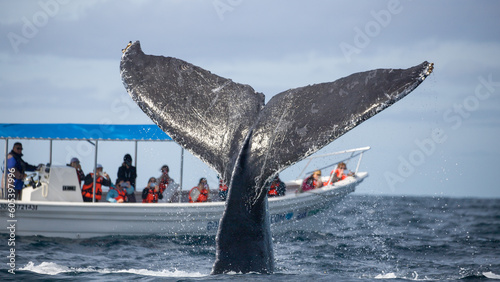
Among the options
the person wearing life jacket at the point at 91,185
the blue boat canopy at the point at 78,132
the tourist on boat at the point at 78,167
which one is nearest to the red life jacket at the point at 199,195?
the blue boat canopy at the point at 78,132

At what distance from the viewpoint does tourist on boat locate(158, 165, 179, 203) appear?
15.2m

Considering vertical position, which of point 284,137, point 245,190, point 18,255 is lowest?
point 18,255

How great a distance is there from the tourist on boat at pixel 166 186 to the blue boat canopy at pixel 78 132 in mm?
943

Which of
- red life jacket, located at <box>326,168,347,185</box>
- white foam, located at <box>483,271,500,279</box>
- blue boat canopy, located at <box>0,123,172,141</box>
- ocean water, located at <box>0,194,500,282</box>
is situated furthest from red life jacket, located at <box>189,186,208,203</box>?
white foam, located at <box>483,271,500,279</box>

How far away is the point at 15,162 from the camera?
13781 millimetres

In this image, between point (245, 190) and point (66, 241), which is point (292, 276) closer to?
point (245, 190)

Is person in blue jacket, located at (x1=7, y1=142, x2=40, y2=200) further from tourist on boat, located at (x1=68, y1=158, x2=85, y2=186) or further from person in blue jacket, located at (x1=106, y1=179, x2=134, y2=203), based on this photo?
person in blue jacket, located at (x1=106, y1=179, x2=134, y2=203)

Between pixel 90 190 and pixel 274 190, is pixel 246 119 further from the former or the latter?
pixel 90 190

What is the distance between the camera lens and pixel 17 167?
13.9 meters

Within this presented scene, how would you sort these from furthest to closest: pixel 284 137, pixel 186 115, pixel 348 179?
pixel 348 179
pixel 186 115
pixel 284 137

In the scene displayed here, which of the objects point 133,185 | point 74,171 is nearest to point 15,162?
point 74,171

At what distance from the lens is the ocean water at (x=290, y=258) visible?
7613 mm

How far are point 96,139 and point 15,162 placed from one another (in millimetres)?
1799

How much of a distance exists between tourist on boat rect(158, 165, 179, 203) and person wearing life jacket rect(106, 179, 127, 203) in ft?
3.05
